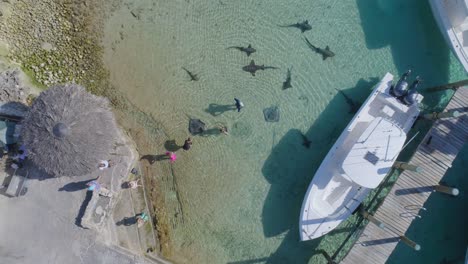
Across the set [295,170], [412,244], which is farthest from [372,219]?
[295,170]

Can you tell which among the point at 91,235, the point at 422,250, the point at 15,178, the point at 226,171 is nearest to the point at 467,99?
the point at 422,250

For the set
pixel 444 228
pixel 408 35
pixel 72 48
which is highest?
pixel 408 35

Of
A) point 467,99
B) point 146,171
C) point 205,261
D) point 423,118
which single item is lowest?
point 205,261

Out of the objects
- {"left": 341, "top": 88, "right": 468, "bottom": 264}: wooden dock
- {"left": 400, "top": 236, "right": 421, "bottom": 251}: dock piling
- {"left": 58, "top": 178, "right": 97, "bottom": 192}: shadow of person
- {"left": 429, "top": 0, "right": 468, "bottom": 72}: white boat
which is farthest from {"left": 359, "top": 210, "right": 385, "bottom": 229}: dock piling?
{"left": 58, "top": 178, "right": 97, "bottom": 192}: shadow of person

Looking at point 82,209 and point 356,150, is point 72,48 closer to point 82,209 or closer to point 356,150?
point 82,209

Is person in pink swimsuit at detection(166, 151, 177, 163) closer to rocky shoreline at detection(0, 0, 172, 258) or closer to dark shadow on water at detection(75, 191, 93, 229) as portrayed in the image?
rocky shoreline at detection(0, 0, 172, 258)

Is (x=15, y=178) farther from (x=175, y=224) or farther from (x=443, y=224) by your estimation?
(x=443, y=224)
